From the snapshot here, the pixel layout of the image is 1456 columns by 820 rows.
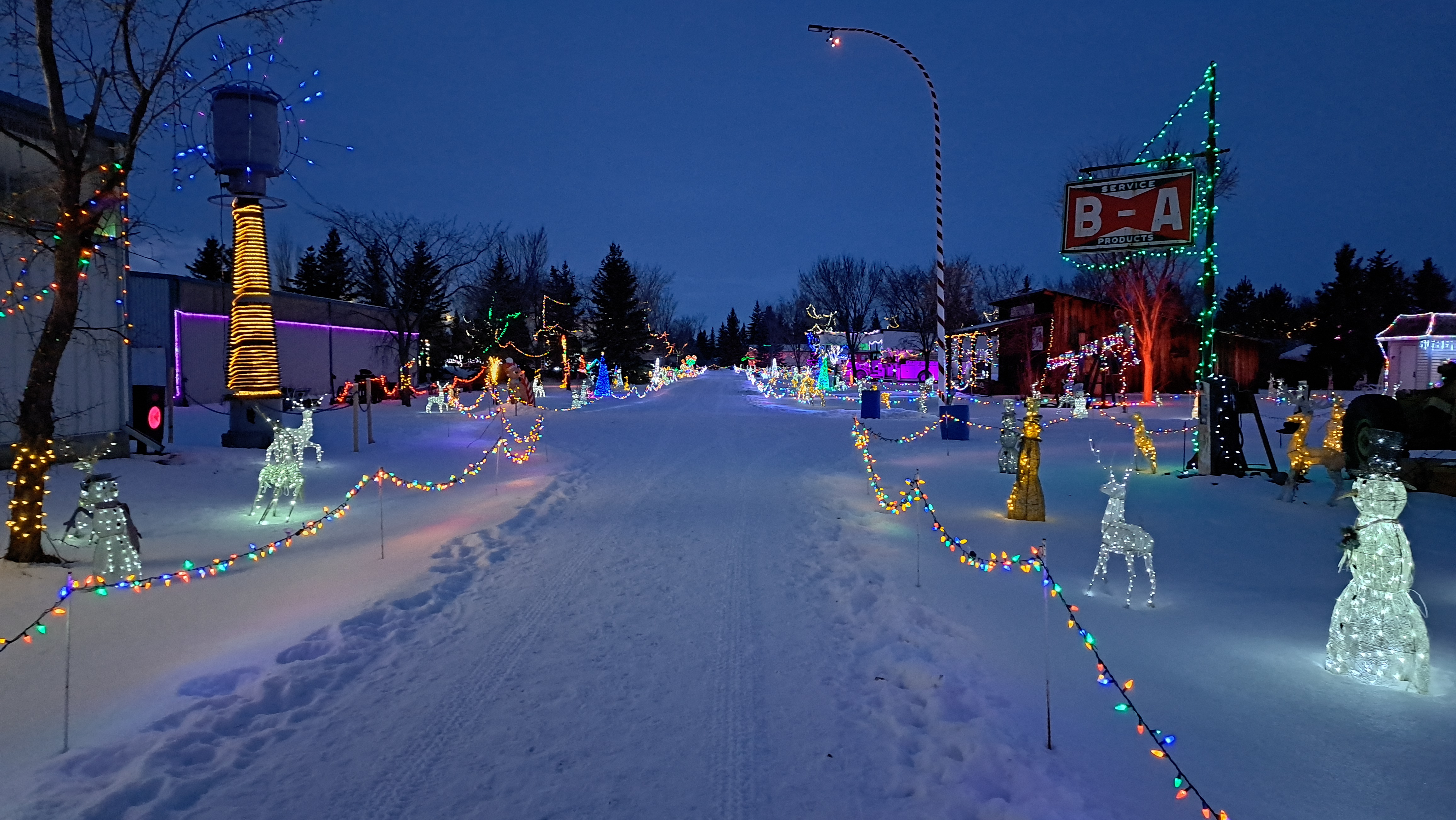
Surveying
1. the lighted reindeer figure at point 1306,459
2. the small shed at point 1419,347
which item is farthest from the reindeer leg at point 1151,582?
the small shed at point 1419,347

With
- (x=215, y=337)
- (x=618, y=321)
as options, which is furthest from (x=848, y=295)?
(x=215, y=337)

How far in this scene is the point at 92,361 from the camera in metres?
13.0

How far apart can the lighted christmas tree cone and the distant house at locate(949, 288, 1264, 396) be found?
117 feet

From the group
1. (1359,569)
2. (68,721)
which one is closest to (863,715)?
(1359,569)

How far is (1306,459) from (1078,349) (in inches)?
1179

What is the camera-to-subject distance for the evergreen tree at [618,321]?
58000 mm

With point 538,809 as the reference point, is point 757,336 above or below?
above

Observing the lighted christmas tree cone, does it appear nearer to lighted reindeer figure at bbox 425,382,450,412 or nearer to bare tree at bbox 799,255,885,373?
lighted reindeer figure at bbox 425,382,450,412

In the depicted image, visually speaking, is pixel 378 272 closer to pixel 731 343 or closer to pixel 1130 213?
pixel 1130 213

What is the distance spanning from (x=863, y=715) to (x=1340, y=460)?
30.3ft

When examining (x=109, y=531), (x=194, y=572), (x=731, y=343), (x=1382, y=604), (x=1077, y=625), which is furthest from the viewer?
(x=731, y=343)

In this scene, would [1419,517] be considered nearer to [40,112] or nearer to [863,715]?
[863,715]

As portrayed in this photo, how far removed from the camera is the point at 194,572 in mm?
6457

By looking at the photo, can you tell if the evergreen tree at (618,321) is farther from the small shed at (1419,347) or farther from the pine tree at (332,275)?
the small shed at (1419,347)
